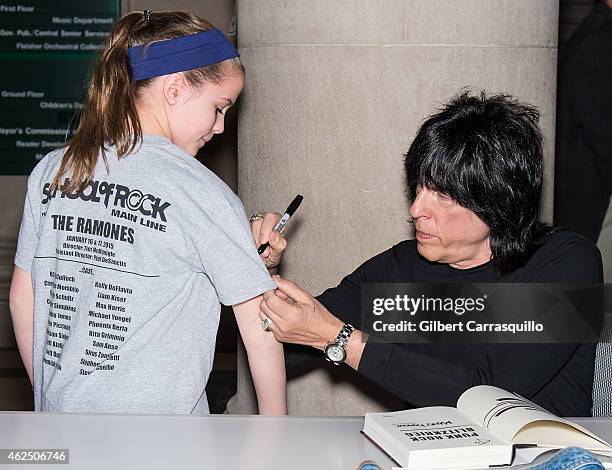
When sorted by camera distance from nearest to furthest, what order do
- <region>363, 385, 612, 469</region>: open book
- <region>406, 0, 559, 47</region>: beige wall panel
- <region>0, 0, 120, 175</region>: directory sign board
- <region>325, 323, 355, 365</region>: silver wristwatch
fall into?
<region>363, 385, 612, 469</region>: open book → <region>325, 323, 355, 365</region>: silver wristwatch → <region>406, 0, 559, 47</region>: beige wall panel → <region>0, 0, 120, 175</region>: directory sign board

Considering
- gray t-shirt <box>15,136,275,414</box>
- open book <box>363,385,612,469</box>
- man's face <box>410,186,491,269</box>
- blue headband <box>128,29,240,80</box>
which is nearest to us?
open book <box>363,385,612,469</box>

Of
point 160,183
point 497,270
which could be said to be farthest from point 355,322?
point 160,183

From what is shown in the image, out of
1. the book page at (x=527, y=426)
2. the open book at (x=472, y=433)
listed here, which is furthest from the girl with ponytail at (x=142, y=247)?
the book page at (x=527, y=426)

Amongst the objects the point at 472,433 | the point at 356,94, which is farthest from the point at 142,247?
the point at 356,94

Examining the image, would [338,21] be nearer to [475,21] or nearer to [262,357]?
[475,21]

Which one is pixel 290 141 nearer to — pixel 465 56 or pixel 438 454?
pixel 465 56

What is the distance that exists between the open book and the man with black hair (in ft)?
1.81

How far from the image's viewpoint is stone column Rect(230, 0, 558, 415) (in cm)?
331

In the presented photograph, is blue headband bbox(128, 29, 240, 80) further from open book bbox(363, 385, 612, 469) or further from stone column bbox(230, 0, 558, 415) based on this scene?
stone column bbox(230, 0, 558, 415)

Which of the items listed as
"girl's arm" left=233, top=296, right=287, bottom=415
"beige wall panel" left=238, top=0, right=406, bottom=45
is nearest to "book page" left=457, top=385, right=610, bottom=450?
"girl's arm" left=233, top=296, right=287, bottom=415

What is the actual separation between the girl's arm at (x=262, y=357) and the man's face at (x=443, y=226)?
558 mm

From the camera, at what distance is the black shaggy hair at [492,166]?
240cm

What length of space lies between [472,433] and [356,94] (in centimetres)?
189

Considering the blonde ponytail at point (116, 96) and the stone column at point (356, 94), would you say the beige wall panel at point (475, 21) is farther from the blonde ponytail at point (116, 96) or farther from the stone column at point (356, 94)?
the blonde ponytail at point (116, 96)
